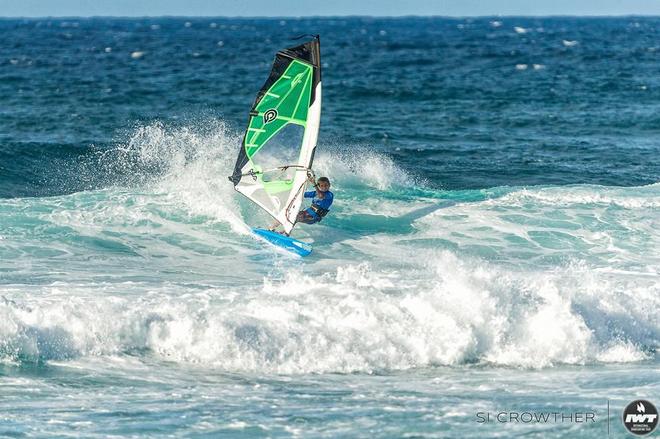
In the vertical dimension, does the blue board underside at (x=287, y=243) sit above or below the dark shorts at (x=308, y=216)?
below

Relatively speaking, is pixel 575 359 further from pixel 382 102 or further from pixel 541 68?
pixel 541 68

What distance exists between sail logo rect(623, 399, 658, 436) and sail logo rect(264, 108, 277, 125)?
283 inches

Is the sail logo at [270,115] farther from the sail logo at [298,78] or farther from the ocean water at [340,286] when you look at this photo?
the ocean water at [340,286]

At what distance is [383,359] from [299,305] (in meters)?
1.39

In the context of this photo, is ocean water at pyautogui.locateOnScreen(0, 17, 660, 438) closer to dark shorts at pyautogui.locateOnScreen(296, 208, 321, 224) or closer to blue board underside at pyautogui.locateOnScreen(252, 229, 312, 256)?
blue board underside at pyautogui.locateOnScreen(252, 229, 312, 256)

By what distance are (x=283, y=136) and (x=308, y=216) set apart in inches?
50.0

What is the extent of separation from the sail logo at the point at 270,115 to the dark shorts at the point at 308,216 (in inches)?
58.0

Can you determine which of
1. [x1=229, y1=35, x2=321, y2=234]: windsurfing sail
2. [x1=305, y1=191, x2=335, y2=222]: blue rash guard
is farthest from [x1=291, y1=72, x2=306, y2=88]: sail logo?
[x1=305, y1=191, x2=335, y2=222]: blue rash guard

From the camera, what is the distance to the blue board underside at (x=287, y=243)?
549 inches

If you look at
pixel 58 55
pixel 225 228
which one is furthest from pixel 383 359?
pixel 58 55

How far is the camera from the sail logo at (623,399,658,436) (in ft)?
27.3

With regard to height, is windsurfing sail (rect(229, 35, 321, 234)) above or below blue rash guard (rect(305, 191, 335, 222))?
above

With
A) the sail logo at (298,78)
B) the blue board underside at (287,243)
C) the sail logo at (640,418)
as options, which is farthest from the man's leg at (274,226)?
the sail logo at (640,418)

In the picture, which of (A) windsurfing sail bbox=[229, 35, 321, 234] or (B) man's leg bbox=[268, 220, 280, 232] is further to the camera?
(B) man's leg bbox=[268, 220, 280, 232]
